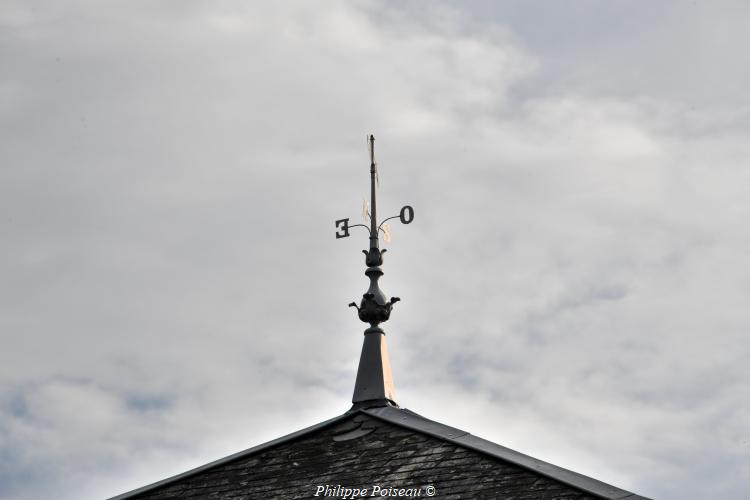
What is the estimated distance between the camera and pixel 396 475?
1591cm

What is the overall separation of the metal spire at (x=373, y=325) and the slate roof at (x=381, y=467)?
29.2 inches

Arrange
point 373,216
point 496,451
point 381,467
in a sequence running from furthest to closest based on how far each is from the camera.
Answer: point 373,216 → point 381,467 → point 496,451

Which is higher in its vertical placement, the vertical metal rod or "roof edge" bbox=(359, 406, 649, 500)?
the vertical metal rod

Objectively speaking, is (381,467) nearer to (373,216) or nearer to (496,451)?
(496,451)

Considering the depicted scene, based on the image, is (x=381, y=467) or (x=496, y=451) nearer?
(x=496, y=451)

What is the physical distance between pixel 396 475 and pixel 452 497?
2.31ft

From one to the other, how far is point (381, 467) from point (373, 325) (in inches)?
125

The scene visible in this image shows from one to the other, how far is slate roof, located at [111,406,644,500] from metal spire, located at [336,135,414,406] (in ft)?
2.43

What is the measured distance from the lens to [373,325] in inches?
751

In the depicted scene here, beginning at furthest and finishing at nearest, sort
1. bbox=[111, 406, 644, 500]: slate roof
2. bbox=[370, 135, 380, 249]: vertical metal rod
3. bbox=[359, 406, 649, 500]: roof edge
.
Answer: bbox=[370, 135, 380, 249]: vertical metal rod, bbox=[111, 406, 644, 500]: slate roof, bbox=[359, 406, 649, 500]: roof edge

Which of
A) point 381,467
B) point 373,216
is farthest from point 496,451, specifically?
point 373,216

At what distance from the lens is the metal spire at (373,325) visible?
1827 centimetres

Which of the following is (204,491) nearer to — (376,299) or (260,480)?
(260,480)

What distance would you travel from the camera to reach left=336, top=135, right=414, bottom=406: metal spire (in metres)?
18.3
